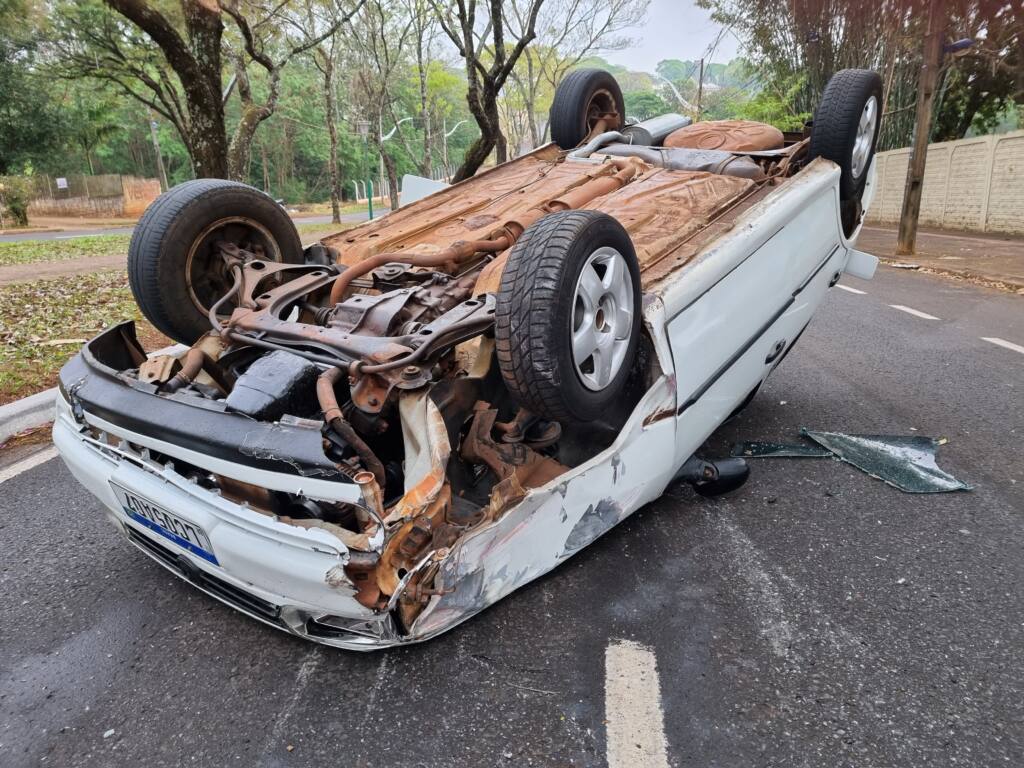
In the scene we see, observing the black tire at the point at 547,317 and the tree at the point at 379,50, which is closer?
the black tire at the point at 547,317

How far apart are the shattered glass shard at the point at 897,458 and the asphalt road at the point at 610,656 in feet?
0.38

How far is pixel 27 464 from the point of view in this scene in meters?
3.76

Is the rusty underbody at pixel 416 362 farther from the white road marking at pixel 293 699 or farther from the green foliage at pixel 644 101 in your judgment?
the green foliage at pixel 644 101

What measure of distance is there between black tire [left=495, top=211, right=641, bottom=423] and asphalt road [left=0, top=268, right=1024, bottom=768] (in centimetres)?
72

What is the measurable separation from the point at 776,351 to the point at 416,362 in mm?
2106

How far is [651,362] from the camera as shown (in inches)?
102

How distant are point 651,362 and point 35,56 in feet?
92.7

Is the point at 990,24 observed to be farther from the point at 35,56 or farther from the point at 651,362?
the point at 35,56

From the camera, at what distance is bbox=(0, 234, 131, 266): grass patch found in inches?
482

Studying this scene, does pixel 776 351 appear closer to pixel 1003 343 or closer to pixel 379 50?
pixel 1003 343

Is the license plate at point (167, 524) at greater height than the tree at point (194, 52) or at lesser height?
lesser

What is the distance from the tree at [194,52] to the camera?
8133 mm

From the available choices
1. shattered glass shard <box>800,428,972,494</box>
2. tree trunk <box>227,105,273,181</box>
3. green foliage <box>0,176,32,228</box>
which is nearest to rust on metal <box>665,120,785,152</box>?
shattered glass shard <box>800,428,972,494</box>

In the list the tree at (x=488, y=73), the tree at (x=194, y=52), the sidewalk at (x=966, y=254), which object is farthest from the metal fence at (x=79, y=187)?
the sidewalk at (x=966, y=254)
